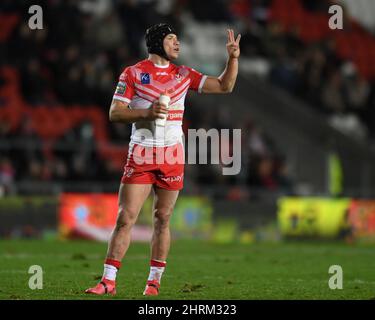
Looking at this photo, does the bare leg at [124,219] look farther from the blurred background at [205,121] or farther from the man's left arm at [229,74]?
the blurred background at [205,121]

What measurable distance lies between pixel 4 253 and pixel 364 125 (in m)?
14.2

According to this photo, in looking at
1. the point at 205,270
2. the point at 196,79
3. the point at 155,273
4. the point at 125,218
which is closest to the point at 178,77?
the point at 196,79

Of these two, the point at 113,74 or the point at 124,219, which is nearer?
the point at 124,219

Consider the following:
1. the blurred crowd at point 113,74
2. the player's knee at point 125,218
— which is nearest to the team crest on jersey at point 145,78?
the player's knee at point 125,218

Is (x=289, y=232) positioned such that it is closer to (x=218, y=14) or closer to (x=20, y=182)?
(x=20, y=182)

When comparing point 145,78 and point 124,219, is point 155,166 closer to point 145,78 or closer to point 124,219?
point 124,219

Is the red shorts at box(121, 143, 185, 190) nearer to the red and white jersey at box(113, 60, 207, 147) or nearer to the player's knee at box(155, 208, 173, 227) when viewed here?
the red and white jersey at box(113, 60, 207, 147)

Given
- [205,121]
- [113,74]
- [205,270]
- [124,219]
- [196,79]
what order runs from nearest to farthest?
[124,219] < [196,79] < [205,270] < [113,74] < [205,121]

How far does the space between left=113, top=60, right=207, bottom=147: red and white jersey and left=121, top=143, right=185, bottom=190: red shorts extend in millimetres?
66

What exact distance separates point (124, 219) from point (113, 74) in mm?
13300

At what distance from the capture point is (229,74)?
9.31 metres

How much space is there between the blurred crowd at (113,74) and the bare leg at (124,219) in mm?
10037

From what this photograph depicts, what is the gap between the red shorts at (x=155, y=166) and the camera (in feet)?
30.0
